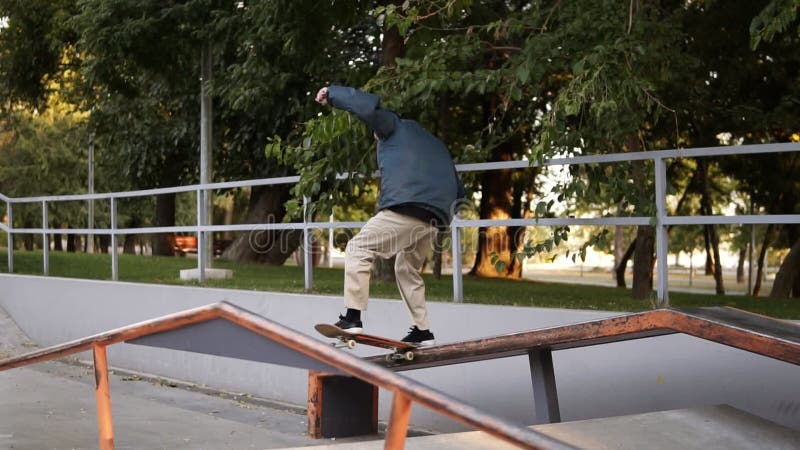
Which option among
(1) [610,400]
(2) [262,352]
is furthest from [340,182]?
(2) [262,352]

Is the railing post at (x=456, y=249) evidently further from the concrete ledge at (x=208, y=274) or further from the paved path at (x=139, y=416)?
the concrete ledge at (x=208, y=274)

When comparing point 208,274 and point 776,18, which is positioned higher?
point 776,18

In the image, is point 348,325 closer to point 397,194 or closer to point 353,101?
point 397,194

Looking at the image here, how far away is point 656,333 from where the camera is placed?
→ 5.84m

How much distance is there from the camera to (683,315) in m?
5.19

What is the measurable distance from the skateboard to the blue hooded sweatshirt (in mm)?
841

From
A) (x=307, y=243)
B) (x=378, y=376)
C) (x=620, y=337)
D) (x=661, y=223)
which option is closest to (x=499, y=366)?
(x=661, y=223)

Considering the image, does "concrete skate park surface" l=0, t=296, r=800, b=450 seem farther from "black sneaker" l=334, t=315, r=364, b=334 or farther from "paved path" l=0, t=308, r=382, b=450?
"black sneaker" l=334, t=315, r=364, b=334

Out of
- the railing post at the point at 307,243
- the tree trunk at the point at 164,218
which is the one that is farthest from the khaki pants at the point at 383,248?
the tree trunk at the point at 164,218

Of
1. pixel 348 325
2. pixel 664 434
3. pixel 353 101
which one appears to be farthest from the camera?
pixel 348 325

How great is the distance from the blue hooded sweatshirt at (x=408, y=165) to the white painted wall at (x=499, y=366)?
152cm

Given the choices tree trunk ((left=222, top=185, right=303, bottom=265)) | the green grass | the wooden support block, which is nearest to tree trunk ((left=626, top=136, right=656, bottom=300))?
the green grass

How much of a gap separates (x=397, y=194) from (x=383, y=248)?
0.40 metres

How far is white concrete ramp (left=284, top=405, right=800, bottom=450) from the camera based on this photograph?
459 centimetres
